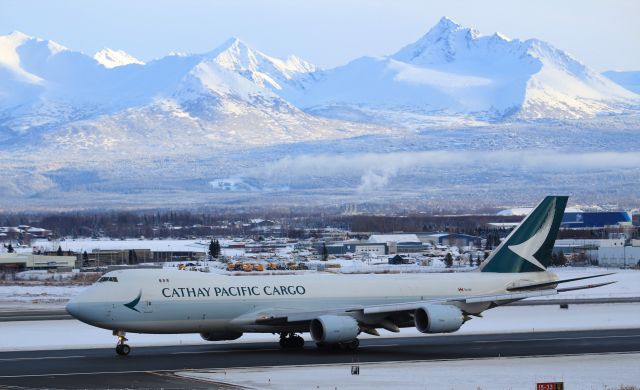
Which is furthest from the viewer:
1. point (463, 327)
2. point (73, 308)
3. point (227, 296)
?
point (463, 327)

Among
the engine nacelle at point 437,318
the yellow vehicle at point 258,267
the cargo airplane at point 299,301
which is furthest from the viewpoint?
the yellow vehicle at point 258,267

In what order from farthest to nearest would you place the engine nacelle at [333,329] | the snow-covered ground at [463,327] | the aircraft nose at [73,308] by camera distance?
the snow-covered ground at [463,327], the engine nacelle at [333,329], the aircraft nose at [73,308]

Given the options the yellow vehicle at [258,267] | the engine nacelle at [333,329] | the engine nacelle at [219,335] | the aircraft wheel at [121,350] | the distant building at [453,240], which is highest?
the distant building at [453,240]

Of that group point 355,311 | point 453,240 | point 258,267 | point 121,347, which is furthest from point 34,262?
point 355,311

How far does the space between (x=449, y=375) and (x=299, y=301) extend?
962 cm

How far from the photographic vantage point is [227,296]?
49.3m

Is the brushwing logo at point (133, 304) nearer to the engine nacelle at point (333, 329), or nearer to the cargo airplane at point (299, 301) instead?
the cargo airplane at point (299, 301)

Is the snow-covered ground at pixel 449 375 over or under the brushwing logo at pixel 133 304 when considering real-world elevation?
under

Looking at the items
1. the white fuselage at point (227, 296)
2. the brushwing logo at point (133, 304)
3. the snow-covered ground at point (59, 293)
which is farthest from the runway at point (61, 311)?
the brushwing logo at point (133, 304)

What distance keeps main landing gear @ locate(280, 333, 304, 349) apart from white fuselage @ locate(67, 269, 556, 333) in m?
1.47

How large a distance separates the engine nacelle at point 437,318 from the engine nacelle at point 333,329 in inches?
98.7

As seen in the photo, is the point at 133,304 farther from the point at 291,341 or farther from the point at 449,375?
the point at 449,375

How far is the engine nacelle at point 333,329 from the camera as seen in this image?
48.3 metres

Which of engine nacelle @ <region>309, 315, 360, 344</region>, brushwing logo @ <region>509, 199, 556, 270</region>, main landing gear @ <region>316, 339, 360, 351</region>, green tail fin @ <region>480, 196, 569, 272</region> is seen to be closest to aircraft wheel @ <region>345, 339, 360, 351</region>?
main landing gear @ <region>316, 339, 360, 351</region>
